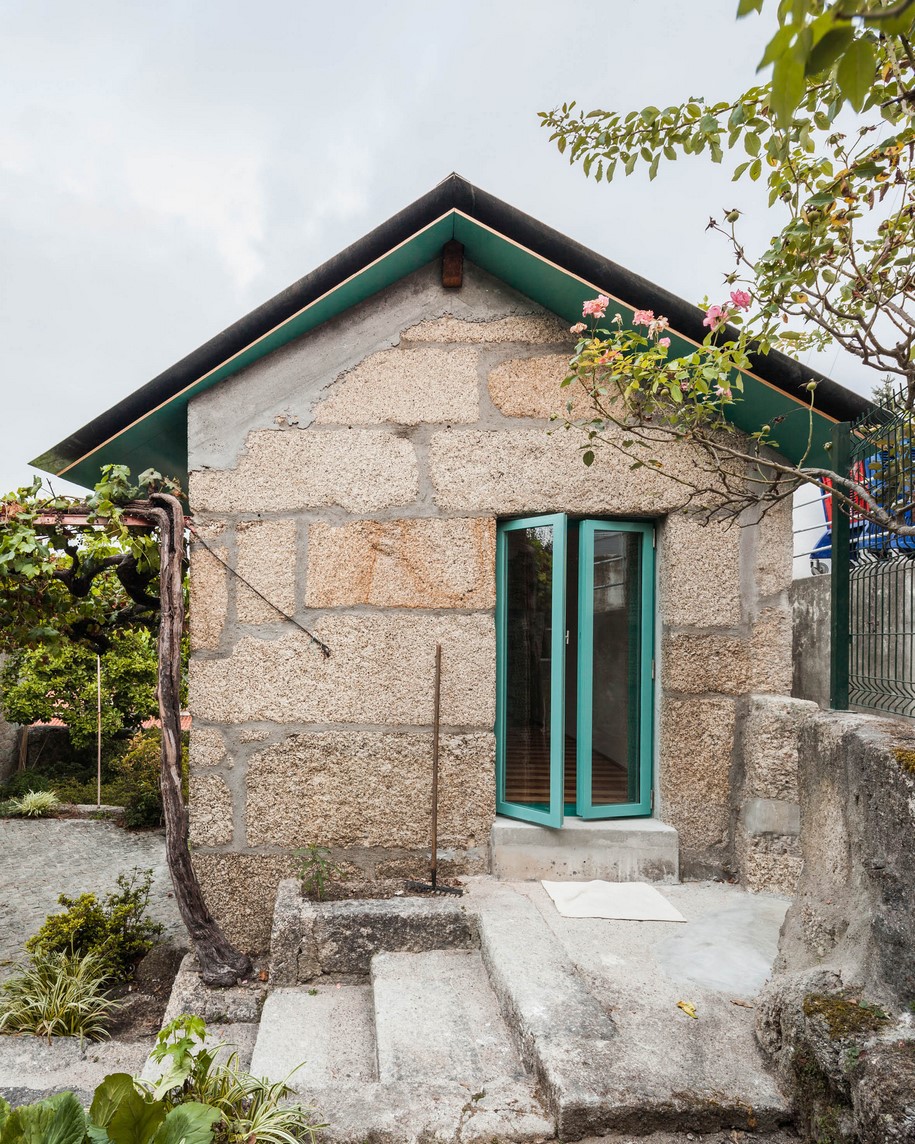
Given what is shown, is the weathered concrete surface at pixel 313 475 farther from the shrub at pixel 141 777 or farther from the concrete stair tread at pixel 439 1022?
the shrub at pixel 141 777

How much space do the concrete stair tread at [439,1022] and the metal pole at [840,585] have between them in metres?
1.98

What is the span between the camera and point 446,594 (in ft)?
12.9

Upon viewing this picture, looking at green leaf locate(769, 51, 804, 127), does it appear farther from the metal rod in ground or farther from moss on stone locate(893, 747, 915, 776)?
the metal rod in ground

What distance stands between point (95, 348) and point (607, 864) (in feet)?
152

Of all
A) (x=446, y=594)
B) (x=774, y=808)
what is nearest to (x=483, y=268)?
(x=446, y=594)

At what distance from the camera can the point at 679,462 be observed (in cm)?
401

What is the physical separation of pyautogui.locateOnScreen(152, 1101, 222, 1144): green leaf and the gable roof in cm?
311

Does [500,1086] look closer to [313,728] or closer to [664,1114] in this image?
[664,1114]

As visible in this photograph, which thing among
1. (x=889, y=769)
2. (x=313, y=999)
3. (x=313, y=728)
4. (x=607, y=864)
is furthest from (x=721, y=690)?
(x=313, y=999)

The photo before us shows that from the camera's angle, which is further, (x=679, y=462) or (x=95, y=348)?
(x=95, y=348)

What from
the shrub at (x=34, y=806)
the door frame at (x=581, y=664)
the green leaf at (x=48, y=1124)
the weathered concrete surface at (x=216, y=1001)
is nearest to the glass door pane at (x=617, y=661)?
the door frame at (x=581, y=664)

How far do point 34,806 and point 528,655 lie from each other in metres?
6.82

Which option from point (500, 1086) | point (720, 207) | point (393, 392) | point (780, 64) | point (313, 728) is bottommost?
point (500, 1086)

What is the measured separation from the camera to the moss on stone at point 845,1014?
76.6 inches
